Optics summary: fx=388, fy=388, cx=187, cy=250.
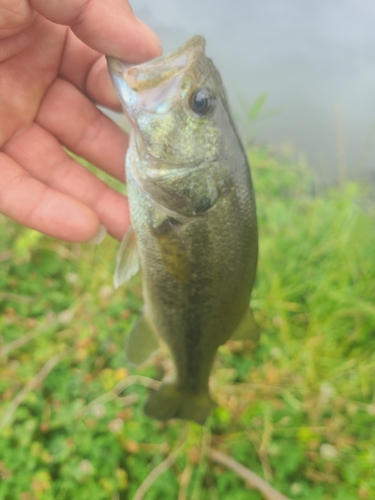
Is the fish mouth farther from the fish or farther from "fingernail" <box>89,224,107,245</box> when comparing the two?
"fingernail" <box>89,224,107,245</box>

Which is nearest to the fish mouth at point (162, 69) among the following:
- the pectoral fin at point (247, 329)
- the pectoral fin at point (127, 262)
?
the pectoral fin at point (127, 262)

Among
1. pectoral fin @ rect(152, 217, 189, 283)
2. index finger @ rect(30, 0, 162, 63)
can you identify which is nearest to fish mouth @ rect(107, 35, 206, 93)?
index finger @ rect(30, 0, 162, 63)

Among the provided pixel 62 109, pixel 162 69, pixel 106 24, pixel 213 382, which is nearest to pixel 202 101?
pixel 162 69

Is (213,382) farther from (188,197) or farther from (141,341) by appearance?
(188,197)

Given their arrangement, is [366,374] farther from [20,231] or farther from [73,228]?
[20,231]

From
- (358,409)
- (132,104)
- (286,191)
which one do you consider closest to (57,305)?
(132,104)
